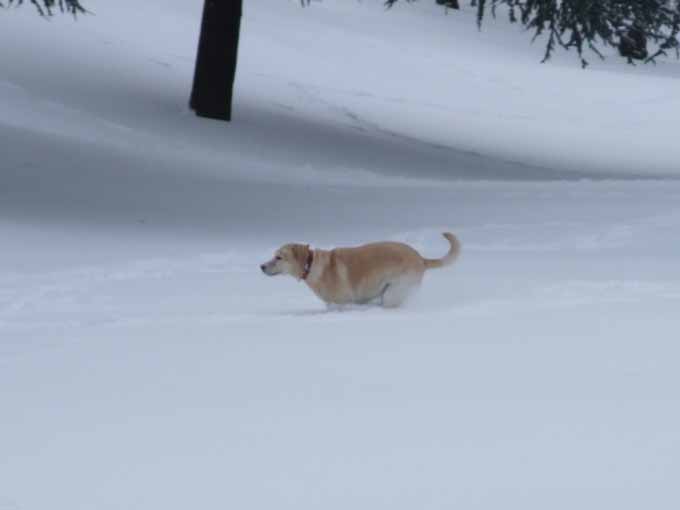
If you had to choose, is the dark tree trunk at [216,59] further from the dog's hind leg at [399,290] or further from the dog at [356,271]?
the dog's hind leg at [399,290]

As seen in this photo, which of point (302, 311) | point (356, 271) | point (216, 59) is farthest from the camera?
point (216, 59)

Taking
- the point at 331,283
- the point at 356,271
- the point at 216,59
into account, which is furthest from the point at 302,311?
the point at 216,59

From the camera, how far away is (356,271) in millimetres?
8672

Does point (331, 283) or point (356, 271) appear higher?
point (356, 271)

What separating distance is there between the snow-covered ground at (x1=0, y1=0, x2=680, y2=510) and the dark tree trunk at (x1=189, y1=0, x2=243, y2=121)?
0.41 metres

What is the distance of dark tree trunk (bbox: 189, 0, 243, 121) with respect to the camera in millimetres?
18562

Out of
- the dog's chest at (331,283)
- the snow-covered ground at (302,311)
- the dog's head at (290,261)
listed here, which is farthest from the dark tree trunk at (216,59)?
the dog's chest at (331,283)

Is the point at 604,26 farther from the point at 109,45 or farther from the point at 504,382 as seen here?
the point at 504,382

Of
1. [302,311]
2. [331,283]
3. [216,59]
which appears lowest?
[216,59]

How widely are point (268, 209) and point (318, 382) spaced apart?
24.1 feet

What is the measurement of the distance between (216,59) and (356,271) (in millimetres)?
10508

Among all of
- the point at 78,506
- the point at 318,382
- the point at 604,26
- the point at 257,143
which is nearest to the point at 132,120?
the point at 257,143

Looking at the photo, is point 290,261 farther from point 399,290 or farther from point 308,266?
point 399,290

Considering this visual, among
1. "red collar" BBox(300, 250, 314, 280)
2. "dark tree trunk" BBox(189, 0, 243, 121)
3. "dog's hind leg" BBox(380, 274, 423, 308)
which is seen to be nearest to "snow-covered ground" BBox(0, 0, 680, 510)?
"dog's hind leg" BBox(380, 274, 423, 308)
